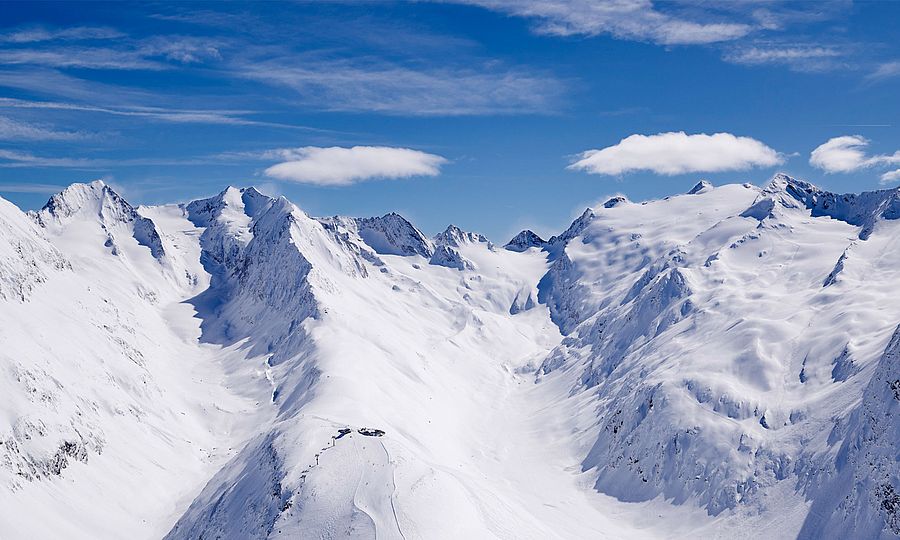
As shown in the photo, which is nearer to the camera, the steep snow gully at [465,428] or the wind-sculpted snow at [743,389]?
the steep snow gully at [465,428]

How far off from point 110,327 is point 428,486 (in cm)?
13325

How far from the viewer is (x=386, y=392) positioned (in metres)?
155

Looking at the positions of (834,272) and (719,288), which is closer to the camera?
(834,272)

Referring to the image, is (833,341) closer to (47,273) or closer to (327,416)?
(327,416)

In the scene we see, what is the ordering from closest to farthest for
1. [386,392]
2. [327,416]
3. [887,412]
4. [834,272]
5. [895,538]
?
[895,538]
[887,412]
[327,416]
[386,392]
[834,272]

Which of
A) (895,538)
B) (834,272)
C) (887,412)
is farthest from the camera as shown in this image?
(834,272)

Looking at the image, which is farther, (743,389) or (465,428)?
(465,428)

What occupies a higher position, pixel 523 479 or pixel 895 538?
pixel 895 538

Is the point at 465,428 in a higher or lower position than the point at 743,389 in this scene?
lower

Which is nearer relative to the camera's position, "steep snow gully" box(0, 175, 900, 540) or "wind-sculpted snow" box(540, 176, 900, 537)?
"steep snow gully" box(0, 175, 900, 540)

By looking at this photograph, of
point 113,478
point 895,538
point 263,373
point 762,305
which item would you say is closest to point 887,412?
point 895,538

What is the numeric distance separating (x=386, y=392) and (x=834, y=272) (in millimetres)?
118263

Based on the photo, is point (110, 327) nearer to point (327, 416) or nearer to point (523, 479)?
point (327, 416)

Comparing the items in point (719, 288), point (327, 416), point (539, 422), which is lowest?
point (539, 422)
